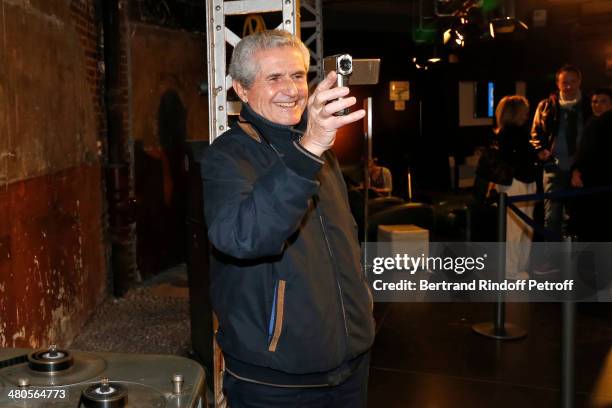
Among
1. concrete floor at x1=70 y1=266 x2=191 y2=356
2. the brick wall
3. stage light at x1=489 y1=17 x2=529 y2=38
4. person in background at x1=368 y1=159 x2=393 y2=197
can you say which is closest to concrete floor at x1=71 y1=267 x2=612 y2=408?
concrete floor at x1=70 y1=266 x2=191 y2=356

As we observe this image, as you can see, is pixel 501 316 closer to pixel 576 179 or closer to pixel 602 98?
pixel 576 179

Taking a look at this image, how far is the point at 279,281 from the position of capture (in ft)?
5.83

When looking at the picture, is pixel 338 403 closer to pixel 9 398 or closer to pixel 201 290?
pixel 9 398

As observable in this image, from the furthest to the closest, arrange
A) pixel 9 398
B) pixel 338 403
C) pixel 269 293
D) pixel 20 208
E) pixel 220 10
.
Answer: pixel 20 208 < pixel 220 10 < pixel 338 403 < pixel 269 293 < pixel 9 398

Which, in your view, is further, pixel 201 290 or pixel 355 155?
pixel 355 155

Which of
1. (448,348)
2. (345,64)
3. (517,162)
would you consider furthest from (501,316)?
(345,64)

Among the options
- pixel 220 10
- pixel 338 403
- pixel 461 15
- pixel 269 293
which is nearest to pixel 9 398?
pixel 269 293

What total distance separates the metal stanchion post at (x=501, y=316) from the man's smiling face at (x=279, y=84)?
300 cm

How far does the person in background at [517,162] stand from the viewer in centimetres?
582

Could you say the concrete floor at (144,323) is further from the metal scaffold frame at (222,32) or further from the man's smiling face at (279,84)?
the man's smiling face at (279,84)

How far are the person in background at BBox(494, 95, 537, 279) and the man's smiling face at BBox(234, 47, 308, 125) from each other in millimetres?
4288

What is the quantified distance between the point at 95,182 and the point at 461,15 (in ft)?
15.1

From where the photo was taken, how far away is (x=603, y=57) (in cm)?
1059

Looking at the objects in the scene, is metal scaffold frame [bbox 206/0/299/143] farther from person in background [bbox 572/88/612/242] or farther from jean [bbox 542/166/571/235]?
jean [bbox 542/166/571/235]
